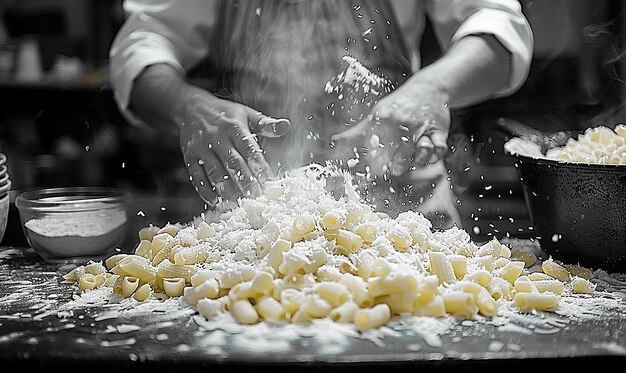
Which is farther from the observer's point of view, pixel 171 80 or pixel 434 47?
pixel 434 47

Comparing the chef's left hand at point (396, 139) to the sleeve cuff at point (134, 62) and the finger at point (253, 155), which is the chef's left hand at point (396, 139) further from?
the sleeve cuff at point (134, 62)

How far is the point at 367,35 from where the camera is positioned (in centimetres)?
189

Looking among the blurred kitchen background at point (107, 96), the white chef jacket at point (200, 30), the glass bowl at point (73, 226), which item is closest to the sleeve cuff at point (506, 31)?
the white chef jacket at point (200, 30)

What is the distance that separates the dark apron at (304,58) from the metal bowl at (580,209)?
0.38 meters

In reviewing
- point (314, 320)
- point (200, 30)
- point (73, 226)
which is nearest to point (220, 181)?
point (73, 226)

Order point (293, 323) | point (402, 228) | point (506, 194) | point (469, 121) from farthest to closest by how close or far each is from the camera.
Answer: point (469, 121)
point (506, 194)
point (402, 228)
point (293, 323)

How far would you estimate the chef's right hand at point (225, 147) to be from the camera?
145cm

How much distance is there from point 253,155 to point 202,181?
6.3 inches

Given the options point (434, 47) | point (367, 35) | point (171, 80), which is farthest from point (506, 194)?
point (171, 80)

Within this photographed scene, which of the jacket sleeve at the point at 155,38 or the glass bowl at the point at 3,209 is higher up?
the jacket sleeve at the point at 155,38

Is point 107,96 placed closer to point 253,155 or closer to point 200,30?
point 200,30

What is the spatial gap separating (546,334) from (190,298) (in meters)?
0.52

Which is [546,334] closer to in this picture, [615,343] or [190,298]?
[615,343]

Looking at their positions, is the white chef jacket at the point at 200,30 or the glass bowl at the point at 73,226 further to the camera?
the white chef jacket at the point at 200,30
